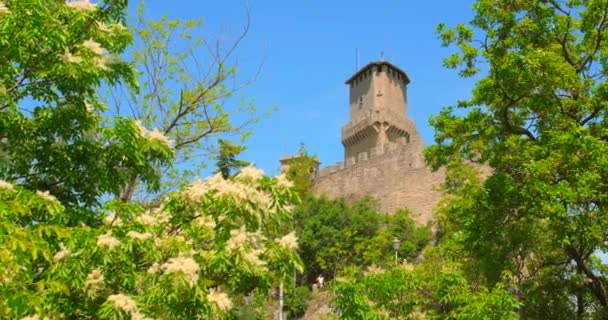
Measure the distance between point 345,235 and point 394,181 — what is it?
8.99 m

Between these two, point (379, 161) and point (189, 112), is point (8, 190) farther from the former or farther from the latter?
point (379, 161)

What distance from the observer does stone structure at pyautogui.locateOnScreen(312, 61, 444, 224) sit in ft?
150

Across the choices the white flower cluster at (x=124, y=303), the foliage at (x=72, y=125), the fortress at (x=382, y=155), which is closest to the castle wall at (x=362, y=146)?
the fortress at (x=382, y=155)

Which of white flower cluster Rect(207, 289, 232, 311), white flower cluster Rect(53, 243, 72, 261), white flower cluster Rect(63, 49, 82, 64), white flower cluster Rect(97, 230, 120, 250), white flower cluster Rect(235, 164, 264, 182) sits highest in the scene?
white flower cluster Rect(63, 49, 82, 64)

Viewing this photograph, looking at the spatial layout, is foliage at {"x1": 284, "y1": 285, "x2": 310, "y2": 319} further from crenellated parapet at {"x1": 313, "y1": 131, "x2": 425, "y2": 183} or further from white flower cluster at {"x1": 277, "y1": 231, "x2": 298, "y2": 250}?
white flower cluster at {"x1": 277, "y1": 231, "x2": 298, "y2": 250}

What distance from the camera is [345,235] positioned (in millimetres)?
39250

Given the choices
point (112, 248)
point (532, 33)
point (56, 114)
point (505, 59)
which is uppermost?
point (532, 33)

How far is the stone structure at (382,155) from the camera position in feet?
150

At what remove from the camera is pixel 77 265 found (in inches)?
260

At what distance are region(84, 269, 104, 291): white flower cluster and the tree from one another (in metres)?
8.00

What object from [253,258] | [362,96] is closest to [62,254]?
[253,258]

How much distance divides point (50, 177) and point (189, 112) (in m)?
9.96

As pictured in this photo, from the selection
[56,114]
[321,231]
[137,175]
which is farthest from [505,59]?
[321,231]

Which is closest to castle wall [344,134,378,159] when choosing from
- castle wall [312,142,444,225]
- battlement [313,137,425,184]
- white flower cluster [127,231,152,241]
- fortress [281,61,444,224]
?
fortress [281,61,444,224]
